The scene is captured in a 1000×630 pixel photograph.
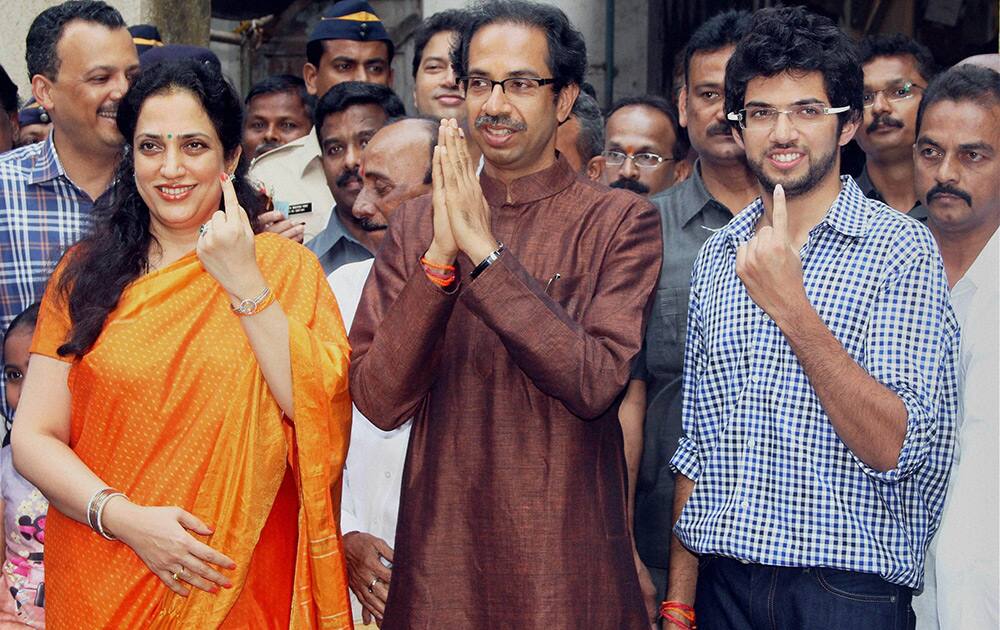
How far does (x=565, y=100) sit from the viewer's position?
10.8 feet

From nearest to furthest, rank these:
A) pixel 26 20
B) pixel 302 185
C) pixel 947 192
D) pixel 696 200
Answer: pixel 947 192
pixel 696 200
pixel 302 185
pixel 26 20

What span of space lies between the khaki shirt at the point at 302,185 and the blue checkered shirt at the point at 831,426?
2.96 m

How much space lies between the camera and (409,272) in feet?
10.5

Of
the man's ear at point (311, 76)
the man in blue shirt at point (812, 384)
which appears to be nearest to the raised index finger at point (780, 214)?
the man in blue shirt at point (812, 384)

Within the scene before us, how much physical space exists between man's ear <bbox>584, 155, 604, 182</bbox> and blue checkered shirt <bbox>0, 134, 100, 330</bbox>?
180 cm

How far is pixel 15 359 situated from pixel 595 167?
7.12 ft

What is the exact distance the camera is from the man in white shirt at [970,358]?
108 inches

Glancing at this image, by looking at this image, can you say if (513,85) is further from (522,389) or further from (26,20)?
(26,20)

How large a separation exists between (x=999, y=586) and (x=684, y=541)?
75 centimetres

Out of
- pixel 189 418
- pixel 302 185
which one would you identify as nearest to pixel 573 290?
pixel 189 418

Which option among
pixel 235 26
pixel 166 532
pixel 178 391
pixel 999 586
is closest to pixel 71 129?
pixel 178 391

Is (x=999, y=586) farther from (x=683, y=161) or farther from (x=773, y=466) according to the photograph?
(x=683, y=161)

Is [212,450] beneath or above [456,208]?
beneath

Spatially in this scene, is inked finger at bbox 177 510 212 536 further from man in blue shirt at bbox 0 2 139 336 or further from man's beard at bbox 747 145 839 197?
man's beard at bbox 747 145 839 197
